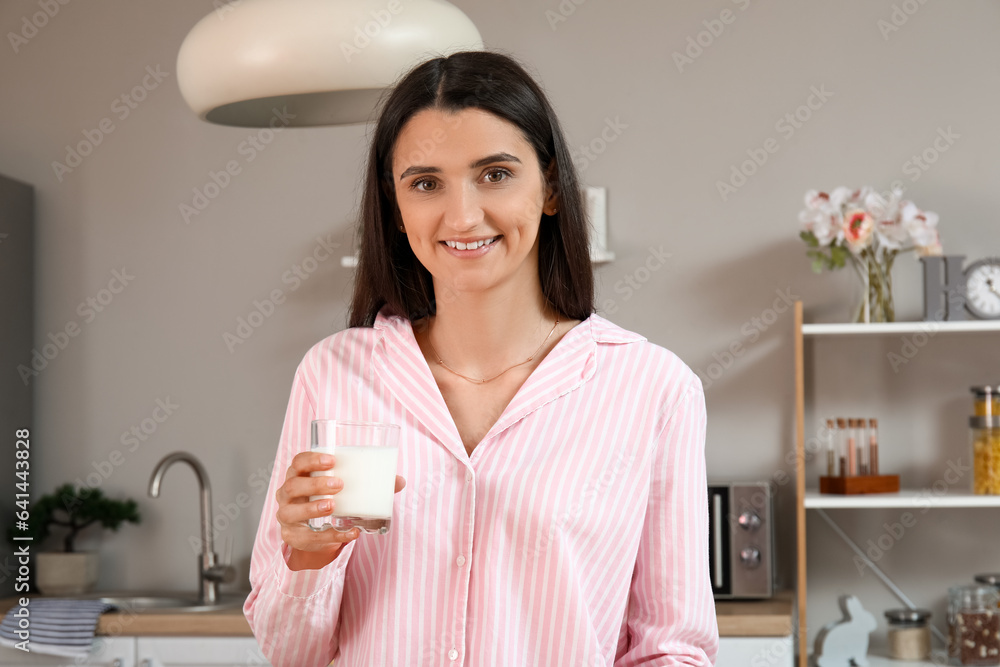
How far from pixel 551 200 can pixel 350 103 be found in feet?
0.92

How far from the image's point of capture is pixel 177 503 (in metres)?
3.15

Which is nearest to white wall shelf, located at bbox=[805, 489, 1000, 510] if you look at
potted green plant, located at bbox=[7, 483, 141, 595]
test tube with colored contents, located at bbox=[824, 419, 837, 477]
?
test tube with colored contents, located at bbox=[824, 419, 837, 477]

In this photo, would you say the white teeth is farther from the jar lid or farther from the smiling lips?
the jar lid

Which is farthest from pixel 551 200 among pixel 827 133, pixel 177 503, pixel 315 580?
pixel 177 503

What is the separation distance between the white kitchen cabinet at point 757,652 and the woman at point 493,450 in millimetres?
1355

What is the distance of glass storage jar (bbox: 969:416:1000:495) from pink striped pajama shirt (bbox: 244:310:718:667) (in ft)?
5.69

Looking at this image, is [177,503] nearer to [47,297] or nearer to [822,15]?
[47,297]

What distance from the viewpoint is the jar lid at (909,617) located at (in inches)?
104

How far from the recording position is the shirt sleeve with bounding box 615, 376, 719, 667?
1138mm

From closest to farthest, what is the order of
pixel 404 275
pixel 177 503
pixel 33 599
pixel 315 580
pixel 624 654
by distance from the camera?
pixel 315 580
pixel 624 654
pixel 404 275
pixel 33 599
pixel 177 503

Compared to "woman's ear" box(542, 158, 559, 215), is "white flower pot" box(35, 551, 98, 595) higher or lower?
lower

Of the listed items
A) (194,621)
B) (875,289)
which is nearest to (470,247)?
(194,621)

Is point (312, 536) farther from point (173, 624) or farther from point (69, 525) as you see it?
point (69, 525)

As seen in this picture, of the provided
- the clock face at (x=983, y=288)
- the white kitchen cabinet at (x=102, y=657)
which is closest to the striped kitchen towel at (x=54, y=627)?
the white kitchen cabinet at (x=102, y=657)
